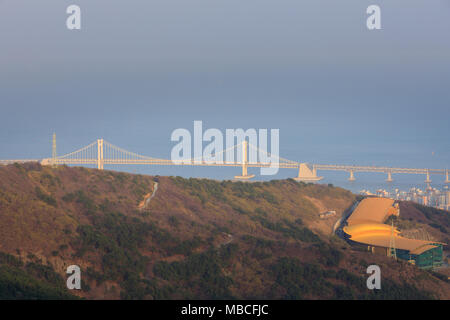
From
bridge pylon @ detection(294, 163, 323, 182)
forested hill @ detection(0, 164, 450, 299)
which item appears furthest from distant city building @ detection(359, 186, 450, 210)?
forested hill @ detection(0, 164, 450, 299)

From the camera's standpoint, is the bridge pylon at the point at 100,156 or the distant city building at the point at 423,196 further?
the distant city building at the point at 423,196

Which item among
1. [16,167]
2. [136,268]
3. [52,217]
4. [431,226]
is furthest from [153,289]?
[431,226]

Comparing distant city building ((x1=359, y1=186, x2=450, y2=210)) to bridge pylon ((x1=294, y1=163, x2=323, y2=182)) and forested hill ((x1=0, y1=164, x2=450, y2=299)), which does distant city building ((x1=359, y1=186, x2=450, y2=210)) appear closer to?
bridge pylon ((x1=294, y1=163, x2=323, y2=182))

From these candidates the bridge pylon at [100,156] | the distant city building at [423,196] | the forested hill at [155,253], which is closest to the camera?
the forested hill at [155,253]

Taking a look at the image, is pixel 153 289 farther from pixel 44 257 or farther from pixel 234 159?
pixel 234 159

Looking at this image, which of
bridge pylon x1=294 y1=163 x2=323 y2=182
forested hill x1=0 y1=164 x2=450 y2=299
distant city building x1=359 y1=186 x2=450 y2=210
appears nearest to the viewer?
forested hill x1=0 y1=164 x2=450 y2=299

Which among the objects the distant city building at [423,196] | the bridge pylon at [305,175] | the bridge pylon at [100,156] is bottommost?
the distant city building at [423,196]

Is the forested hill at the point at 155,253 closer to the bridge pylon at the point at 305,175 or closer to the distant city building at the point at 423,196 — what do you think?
the distant city building at the point at 423,196

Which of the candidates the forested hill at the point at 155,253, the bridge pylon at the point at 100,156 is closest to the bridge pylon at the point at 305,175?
the bridge pylon at the point at 100,156
